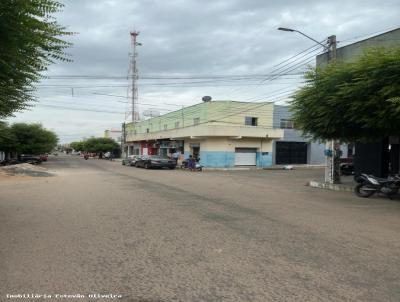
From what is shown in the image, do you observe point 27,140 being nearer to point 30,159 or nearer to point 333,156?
point 30,159

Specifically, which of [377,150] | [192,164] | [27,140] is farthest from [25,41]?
[27,140]

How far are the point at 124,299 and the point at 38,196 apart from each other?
11.2 meters

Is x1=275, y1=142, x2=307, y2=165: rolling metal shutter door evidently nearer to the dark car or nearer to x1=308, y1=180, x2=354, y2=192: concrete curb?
the dark car

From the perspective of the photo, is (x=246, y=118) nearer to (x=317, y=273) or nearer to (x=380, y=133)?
(x=380, y=133)

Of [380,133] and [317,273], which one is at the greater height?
[380,133]

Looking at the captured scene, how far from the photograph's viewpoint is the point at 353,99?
13.0 metres

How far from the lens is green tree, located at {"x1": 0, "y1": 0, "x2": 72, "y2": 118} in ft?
16.8

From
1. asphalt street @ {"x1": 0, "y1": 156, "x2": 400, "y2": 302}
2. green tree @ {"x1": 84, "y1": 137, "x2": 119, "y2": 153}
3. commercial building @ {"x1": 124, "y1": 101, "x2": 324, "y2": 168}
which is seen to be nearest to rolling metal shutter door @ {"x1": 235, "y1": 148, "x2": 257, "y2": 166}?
commercial building @ {"x1": 124, "y1": 101, "x2": 324, "y2": 168}

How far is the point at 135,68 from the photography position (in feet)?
191

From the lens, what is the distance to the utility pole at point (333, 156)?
2012 cm

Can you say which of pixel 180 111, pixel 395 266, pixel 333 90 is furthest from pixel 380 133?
pixel 180 111

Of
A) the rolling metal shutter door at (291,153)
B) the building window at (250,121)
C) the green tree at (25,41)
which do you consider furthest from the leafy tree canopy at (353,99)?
the rolling metal shutter door at (291,153)

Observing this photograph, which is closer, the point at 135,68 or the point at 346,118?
the point at 346,118

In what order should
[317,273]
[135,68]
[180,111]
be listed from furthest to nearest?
[135,68] < [180,111] < [317,273]
